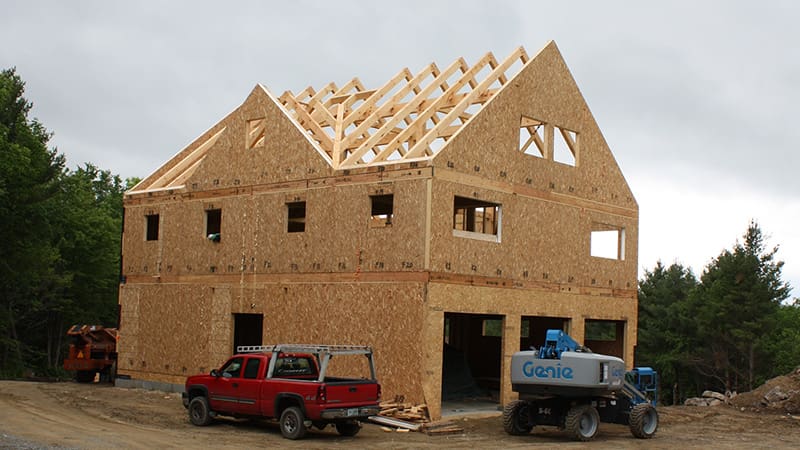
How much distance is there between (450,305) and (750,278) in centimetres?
3168

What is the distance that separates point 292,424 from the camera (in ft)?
52.3

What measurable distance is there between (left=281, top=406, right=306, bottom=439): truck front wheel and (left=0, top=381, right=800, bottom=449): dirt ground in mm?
158

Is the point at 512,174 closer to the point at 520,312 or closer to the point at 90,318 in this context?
the point at 520,312

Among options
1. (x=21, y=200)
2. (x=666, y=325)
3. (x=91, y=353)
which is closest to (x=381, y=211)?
(x=91, y=353)

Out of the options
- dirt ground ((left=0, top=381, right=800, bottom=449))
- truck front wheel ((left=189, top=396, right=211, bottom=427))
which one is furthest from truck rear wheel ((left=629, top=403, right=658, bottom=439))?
truck front wheel ((left=189, top=396, right=211, bottom=427))

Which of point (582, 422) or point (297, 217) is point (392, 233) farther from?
point (297, 217)

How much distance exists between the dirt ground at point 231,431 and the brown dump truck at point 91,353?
3.59m

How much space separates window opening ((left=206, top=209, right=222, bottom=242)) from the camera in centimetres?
2361

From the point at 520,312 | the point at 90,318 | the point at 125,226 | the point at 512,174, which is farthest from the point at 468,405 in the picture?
the point at 90,318

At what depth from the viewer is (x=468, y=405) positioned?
71.3 ft

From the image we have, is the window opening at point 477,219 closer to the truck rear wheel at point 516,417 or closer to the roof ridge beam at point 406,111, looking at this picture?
the roof ridge beam at point 406,111

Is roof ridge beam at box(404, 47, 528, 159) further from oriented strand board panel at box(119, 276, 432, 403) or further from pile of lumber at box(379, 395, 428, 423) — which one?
pile of lumber at box(379, 395, 428, 423)

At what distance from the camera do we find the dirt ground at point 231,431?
15148mm

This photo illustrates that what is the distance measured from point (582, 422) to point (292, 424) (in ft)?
19.1
